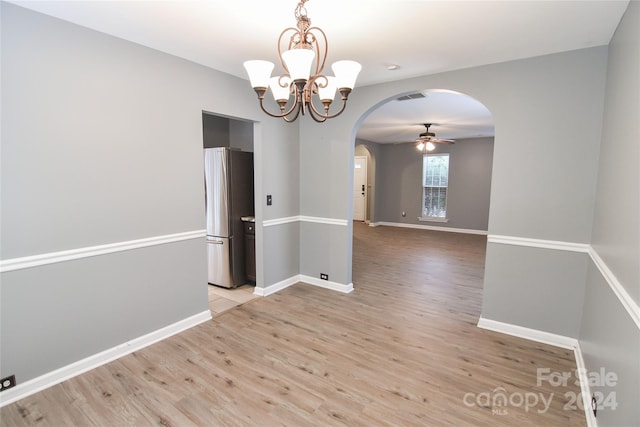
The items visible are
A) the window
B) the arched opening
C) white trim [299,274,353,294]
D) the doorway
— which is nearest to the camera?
white trim [299,274,353,294]

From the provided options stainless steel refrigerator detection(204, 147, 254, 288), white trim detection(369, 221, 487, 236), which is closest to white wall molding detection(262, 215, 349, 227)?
stainless steel refrigerator detection(204, 147, 254, 288)

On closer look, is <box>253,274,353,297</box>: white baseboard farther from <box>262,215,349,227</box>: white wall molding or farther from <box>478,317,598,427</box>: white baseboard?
<box>478,317,598,427</box>: white baseboard

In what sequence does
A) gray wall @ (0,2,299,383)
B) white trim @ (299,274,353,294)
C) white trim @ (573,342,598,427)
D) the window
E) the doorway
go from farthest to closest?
the doorway
the window
white trim @ (299,274,353,294)
gray wall @ (0,2,299,383)
white trim @ (573,342,598,427)

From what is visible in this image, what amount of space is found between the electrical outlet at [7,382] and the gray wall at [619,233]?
3207 millimetres

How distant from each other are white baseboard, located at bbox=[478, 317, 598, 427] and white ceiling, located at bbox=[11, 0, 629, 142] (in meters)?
2.39

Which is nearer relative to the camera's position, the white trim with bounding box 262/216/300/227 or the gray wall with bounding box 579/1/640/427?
the gray wall with bounding box 579/1/640/427

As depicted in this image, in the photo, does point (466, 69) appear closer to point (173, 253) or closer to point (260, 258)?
point (260, 258)

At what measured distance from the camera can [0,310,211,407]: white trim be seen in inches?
77.6

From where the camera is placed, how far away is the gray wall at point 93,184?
1.94 m

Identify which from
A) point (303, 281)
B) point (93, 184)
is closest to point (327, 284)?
point (303, 281)

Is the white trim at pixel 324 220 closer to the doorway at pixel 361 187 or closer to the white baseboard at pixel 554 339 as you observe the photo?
the white baseboard at pixel 554 339

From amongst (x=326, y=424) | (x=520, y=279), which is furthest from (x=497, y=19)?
(x=326, y=424)

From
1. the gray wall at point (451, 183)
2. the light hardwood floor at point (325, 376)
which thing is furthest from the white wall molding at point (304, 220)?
the gray wall at point (451, 183)

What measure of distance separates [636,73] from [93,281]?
3554mm
